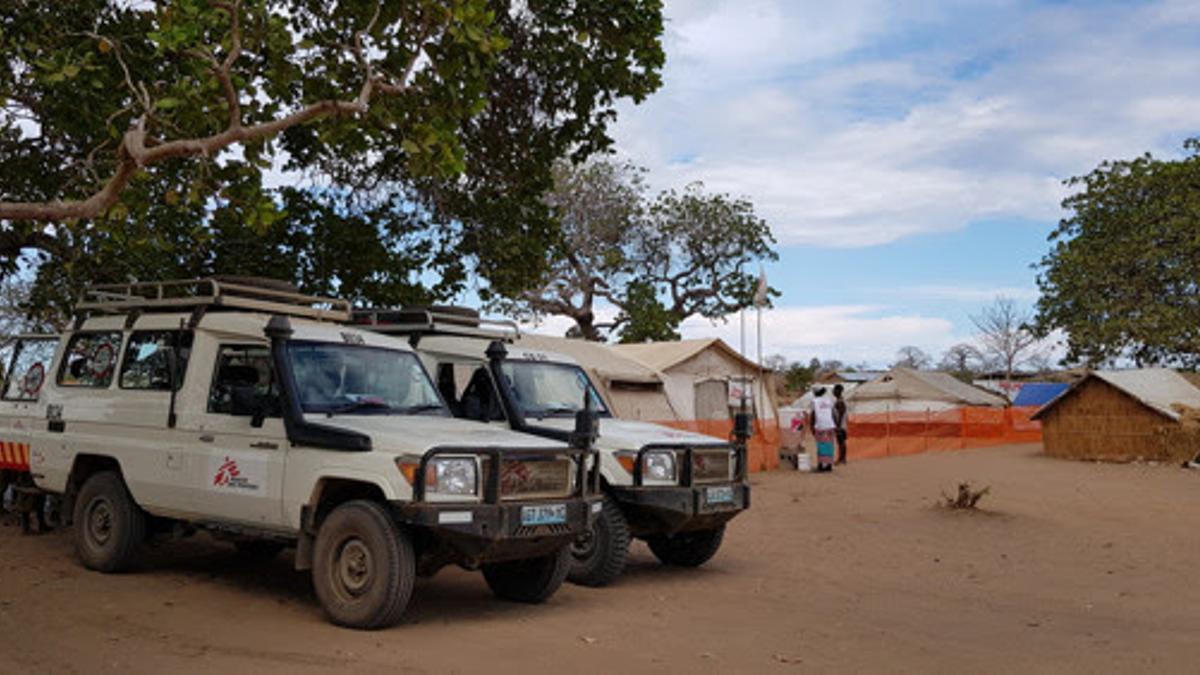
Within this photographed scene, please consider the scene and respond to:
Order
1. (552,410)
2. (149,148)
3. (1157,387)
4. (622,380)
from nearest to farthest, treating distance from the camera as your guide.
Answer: (149,148)
(552,410)
(622,380)
(1157,387)

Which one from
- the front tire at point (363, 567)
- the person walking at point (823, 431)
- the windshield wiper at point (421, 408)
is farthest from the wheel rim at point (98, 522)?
the person walking at point (823, 431)

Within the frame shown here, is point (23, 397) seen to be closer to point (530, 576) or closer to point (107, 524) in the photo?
point (107, 524)

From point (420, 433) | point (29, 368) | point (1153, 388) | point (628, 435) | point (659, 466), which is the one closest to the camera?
point (420, 433)

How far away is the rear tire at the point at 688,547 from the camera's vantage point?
1066 centimetres

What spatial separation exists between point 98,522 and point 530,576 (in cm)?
400

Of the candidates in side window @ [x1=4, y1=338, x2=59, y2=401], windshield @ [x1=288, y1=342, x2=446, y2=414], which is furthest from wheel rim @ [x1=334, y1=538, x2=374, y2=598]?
side window @ [x1=4, y1=338, x2=59, y2=401]

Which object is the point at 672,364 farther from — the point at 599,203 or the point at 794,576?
the point at 599,203

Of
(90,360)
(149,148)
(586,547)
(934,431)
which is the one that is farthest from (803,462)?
(149,148)

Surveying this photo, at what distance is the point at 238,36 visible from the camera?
8039 mm

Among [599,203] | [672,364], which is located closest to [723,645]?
[672,364]

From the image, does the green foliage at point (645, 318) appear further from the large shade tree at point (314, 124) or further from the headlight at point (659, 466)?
the headlight at point (659, 466)

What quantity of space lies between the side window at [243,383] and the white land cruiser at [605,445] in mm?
2355

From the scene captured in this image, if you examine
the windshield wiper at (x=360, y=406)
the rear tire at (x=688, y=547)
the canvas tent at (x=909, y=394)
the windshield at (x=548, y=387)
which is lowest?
the rear tire at (x=688, y=547)

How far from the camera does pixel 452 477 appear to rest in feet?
24.1
